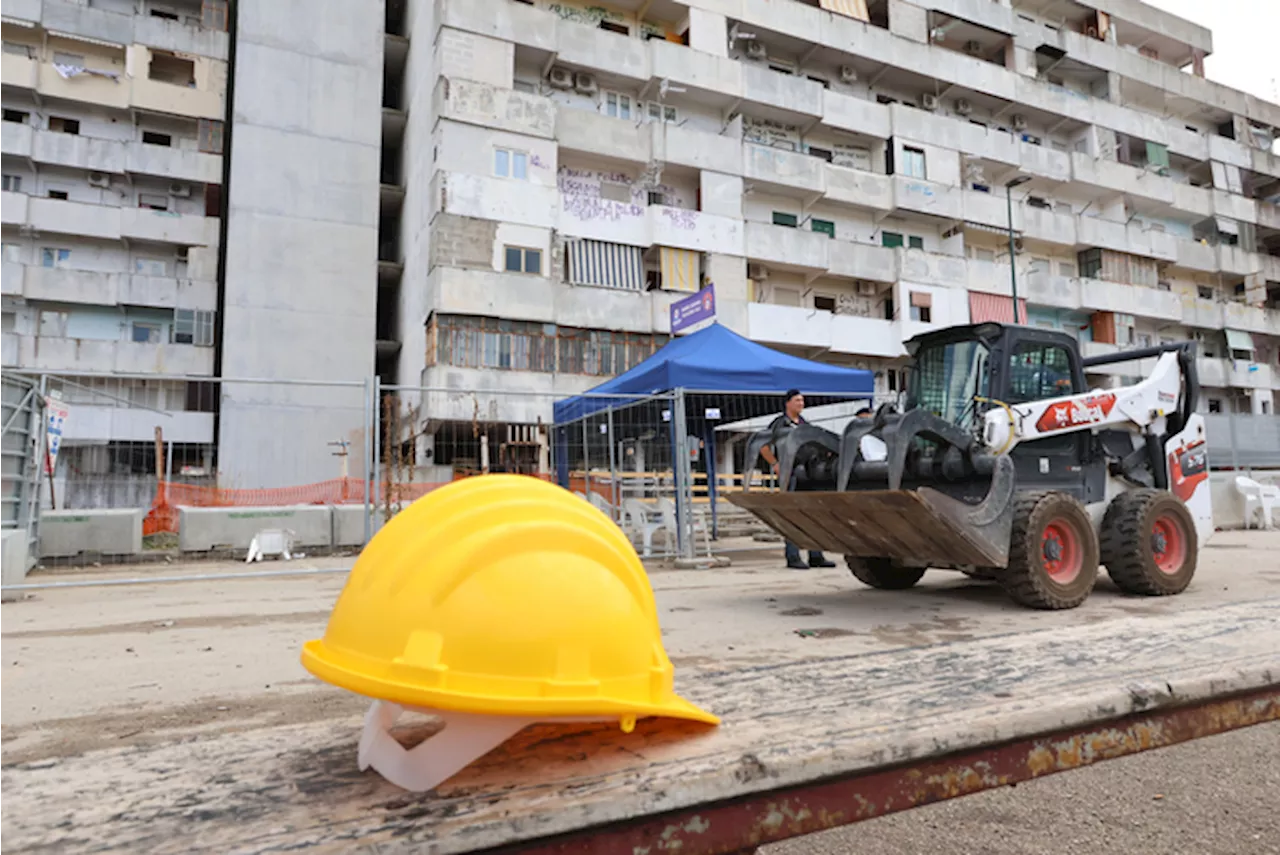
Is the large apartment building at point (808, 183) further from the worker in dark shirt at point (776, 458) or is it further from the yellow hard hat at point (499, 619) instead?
the yellow hard hat at point (499, 619)

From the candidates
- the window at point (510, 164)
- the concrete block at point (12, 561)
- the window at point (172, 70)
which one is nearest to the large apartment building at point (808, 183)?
the window at point (510, 164)

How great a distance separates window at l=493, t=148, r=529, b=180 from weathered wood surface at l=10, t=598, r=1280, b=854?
79.1ft

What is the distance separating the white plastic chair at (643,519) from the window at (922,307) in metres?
22.3

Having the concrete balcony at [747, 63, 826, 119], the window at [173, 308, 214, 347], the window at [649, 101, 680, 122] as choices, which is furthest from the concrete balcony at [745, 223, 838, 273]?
the window at [173, 308, 214, 347]

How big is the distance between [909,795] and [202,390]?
2956cm

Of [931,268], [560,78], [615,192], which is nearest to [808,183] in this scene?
[931,268]

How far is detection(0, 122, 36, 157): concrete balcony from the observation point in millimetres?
25453

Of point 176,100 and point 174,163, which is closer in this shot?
point 174,163

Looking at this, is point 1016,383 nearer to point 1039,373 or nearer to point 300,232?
point 1039,373

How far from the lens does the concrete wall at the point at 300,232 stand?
81.5 feet

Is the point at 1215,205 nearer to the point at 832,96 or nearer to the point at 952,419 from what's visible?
the point at 832,96

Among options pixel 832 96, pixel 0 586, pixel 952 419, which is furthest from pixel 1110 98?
pixel 0 586

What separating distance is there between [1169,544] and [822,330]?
72.1ft

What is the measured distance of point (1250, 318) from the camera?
3869 centimetres
